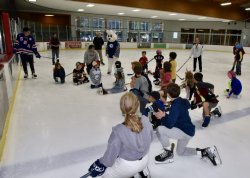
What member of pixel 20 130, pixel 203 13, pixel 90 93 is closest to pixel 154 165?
pixel 20 130

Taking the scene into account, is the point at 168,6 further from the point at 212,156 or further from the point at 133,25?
the point at 212,156

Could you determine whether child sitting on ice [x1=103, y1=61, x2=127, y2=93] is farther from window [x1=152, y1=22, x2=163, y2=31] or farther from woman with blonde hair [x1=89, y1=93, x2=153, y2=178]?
window [x1=152, y1=22, x2=163, y2=31]

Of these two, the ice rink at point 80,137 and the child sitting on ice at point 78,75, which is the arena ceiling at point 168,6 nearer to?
the child sitting on ice at point 78,75

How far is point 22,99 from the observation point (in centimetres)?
410

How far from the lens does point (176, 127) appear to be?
7.06ft

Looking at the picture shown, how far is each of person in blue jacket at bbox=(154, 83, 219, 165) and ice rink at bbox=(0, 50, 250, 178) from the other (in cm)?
8

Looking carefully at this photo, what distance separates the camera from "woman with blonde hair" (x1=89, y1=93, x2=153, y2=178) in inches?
56.9

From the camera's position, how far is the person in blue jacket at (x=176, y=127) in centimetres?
202

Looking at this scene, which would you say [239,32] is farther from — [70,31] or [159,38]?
[70,31]

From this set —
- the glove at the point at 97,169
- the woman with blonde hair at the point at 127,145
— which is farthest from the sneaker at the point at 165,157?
the glove at the point at 97,169

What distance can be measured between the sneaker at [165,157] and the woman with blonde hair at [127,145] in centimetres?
65

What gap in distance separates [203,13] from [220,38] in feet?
25.8

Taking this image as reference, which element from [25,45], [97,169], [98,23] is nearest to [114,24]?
[98,23]

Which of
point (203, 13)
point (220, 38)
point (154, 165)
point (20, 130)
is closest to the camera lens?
point (154, 165)
